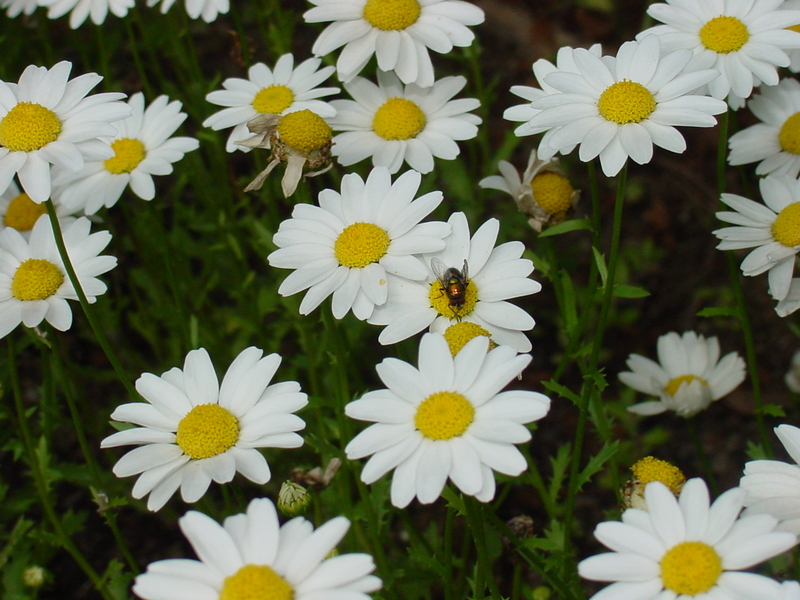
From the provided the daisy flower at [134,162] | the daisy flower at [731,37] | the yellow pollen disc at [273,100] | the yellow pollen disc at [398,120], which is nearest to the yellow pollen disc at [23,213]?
the daisy flower at [134,162]

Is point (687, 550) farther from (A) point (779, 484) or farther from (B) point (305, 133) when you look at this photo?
(B) point (305, 133)

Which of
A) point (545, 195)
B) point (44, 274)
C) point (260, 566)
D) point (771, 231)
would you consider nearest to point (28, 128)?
point (44, 274)

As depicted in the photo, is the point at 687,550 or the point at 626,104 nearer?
the point at 687,550

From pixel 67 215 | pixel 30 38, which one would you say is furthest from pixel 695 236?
pixel 30 38

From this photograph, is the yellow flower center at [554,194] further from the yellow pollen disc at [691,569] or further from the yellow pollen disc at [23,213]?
the yellow pollen disc at [23,213]

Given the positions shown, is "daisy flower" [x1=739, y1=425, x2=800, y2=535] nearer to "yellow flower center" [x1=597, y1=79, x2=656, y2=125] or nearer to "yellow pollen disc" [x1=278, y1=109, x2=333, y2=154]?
"yellow flower center" [x1=597, y1=79, x2=656, y2=125]
